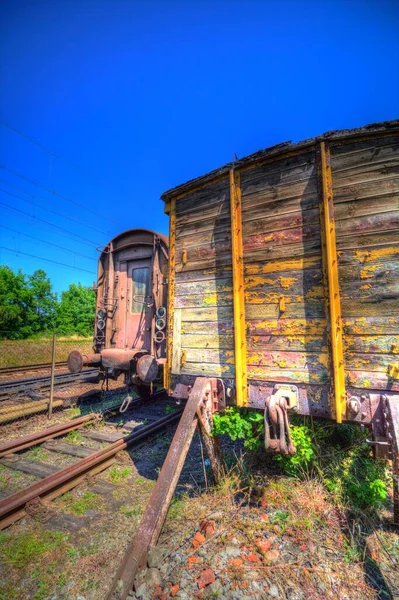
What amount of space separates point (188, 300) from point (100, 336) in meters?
4.45

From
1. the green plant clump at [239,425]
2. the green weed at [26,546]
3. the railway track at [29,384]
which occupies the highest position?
the green plant clump at [239,425]

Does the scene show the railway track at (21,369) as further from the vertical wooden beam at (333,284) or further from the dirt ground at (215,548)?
the vertical wooden beam at (333,284)

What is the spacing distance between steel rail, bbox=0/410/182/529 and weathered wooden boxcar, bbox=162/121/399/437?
5.33 ft

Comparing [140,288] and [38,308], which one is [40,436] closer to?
[140,288]

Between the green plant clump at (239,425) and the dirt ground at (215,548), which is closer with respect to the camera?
the dirt ground at (215,548)

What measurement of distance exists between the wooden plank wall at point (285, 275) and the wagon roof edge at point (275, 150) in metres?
0.13

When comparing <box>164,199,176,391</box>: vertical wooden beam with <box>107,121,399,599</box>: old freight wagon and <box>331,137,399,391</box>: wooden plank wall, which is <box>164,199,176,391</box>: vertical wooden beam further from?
<box>331,137,399,391</box>: wooden plank wall

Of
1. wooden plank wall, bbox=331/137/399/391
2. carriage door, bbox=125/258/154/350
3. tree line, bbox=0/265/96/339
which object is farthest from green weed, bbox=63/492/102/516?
tree line, bbox=0/265/96/339

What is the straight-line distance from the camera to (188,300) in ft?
14.7

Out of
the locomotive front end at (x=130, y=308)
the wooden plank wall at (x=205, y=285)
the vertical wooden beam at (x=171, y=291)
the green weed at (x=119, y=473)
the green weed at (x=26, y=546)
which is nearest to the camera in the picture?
the green weed at (x=26, y=546)

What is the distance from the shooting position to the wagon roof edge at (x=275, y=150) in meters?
3.21

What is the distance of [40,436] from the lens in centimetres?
531

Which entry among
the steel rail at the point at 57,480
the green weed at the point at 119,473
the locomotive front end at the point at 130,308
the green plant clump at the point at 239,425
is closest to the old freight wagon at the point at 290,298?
the green plant clump at the point at 239,425

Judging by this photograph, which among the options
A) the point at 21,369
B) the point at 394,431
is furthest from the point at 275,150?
the point at 21,369
